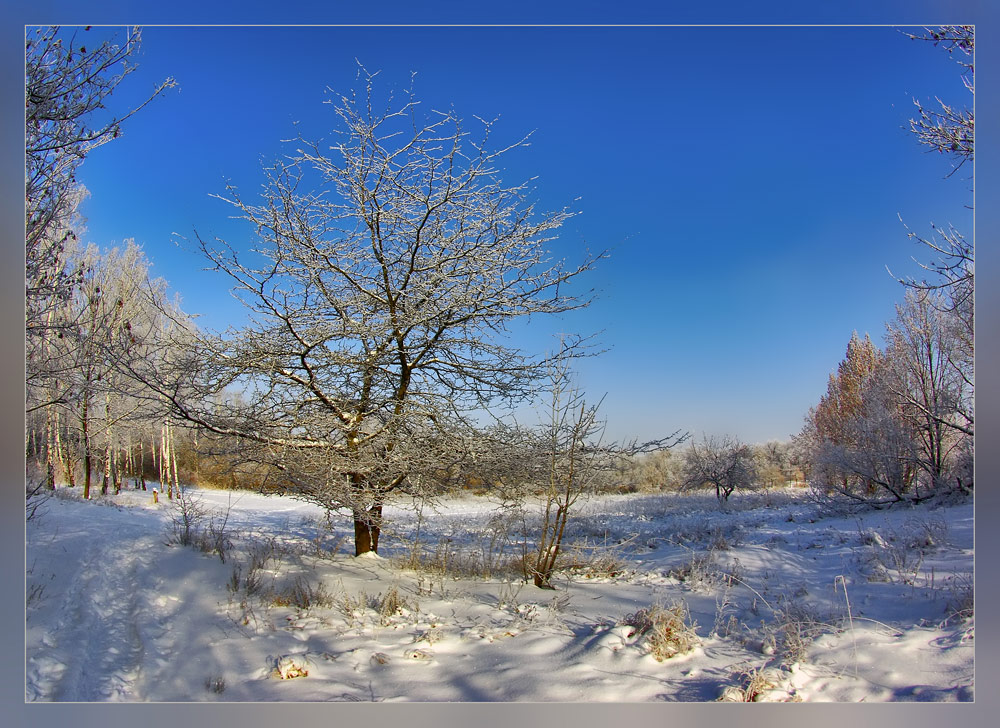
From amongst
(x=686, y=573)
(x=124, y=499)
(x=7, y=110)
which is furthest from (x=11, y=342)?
(x=686, y=573)

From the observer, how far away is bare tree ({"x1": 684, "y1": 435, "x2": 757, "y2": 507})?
15.9 feet

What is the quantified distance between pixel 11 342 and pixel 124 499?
7.23 feet

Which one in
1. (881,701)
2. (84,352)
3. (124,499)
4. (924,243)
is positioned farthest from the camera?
(124,499)

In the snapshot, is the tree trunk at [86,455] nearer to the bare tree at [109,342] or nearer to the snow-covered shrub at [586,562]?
the bare tree at [109,342]

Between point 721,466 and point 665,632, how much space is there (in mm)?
3132

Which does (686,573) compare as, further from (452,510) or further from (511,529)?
(452,510)

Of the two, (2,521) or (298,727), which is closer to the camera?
(298,727)

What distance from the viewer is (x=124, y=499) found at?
465 centimetres

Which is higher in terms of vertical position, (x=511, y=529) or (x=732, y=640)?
(x=511, y=529)

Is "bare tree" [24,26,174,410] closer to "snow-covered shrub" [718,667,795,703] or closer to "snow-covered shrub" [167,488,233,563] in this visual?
"snow-covered shrub" [167,488,233,563]

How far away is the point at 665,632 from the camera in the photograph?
2777 mm

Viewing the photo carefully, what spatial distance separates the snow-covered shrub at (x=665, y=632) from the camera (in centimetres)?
273

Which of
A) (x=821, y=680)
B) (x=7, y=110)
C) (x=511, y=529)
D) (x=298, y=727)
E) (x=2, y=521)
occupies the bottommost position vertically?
(x=298, y=727)

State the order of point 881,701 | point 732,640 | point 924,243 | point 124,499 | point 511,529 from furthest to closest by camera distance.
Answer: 1. point 124,499
2. point 511,529
3. point 924,243
4. point 732,640
5. point 881,701
